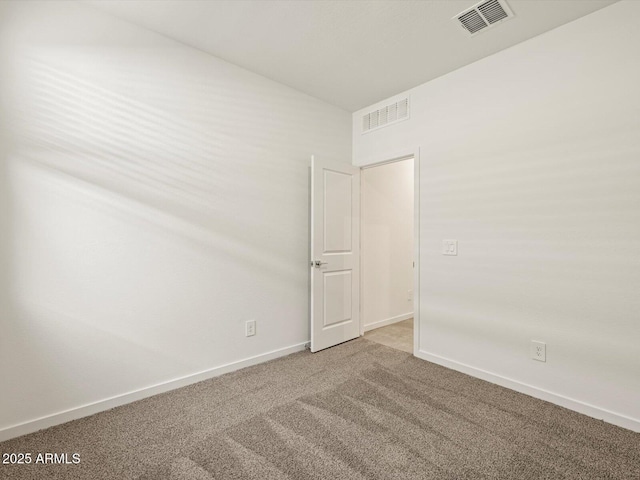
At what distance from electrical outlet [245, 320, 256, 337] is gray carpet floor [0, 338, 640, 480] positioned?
0.42 m

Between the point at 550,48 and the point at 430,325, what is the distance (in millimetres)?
2369

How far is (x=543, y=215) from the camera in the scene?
222 cm

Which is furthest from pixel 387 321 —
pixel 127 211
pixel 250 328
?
pixel 127 211

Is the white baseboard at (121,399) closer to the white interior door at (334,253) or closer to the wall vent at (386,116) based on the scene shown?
the white interior door at (334,253)

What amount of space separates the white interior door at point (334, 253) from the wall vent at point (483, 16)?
158 cm

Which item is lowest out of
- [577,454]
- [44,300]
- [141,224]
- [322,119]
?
[577,454]

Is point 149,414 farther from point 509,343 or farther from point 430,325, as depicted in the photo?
point 509,343

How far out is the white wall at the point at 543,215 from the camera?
6.30ft

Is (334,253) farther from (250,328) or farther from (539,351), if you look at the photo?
(539,351)

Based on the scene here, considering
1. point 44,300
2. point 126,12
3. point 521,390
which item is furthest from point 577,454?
point 126,12

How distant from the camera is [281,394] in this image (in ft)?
7.44

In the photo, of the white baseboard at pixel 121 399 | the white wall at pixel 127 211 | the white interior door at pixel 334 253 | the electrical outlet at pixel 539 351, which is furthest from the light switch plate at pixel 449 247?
the white baseboard at pixel 121 399

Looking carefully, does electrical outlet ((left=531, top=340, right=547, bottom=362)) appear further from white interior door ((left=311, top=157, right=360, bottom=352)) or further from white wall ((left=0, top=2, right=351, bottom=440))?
white wall ((left=0, top=2, right=351, bottom=440))

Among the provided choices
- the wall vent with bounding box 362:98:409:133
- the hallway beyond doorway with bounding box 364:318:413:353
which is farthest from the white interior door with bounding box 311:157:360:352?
the wall vent with bounding box 362:98:409:133
